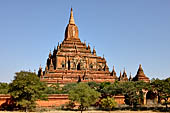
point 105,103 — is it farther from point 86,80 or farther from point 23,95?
point 86,80

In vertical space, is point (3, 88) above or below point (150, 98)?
above

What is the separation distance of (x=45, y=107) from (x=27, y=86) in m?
5.86

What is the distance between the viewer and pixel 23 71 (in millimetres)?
33219

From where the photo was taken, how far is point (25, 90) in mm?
31000

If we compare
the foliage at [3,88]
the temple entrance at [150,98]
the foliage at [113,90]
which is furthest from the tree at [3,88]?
the temple entrance at [150,98]

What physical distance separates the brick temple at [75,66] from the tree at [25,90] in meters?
15.2

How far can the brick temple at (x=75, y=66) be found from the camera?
50.7 metres

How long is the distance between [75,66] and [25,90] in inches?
978

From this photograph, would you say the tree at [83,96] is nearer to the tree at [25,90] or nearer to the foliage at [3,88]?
the tree at [25,90]

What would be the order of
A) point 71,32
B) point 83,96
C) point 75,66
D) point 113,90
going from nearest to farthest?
point 83,96, point 113,90, point 75,66, point 71,32

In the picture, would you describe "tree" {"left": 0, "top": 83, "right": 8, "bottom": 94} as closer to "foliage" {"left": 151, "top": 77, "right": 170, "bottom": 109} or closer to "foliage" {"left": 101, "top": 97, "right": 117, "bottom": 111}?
"foliage" {"left": 101, "top": 97, "right": 117, "bottom": 111}

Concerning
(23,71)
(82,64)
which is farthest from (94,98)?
(82,64)

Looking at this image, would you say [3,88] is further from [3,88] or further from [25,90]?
[25,90]

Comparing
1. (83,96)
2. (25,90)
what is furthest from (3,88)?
(83,96)
